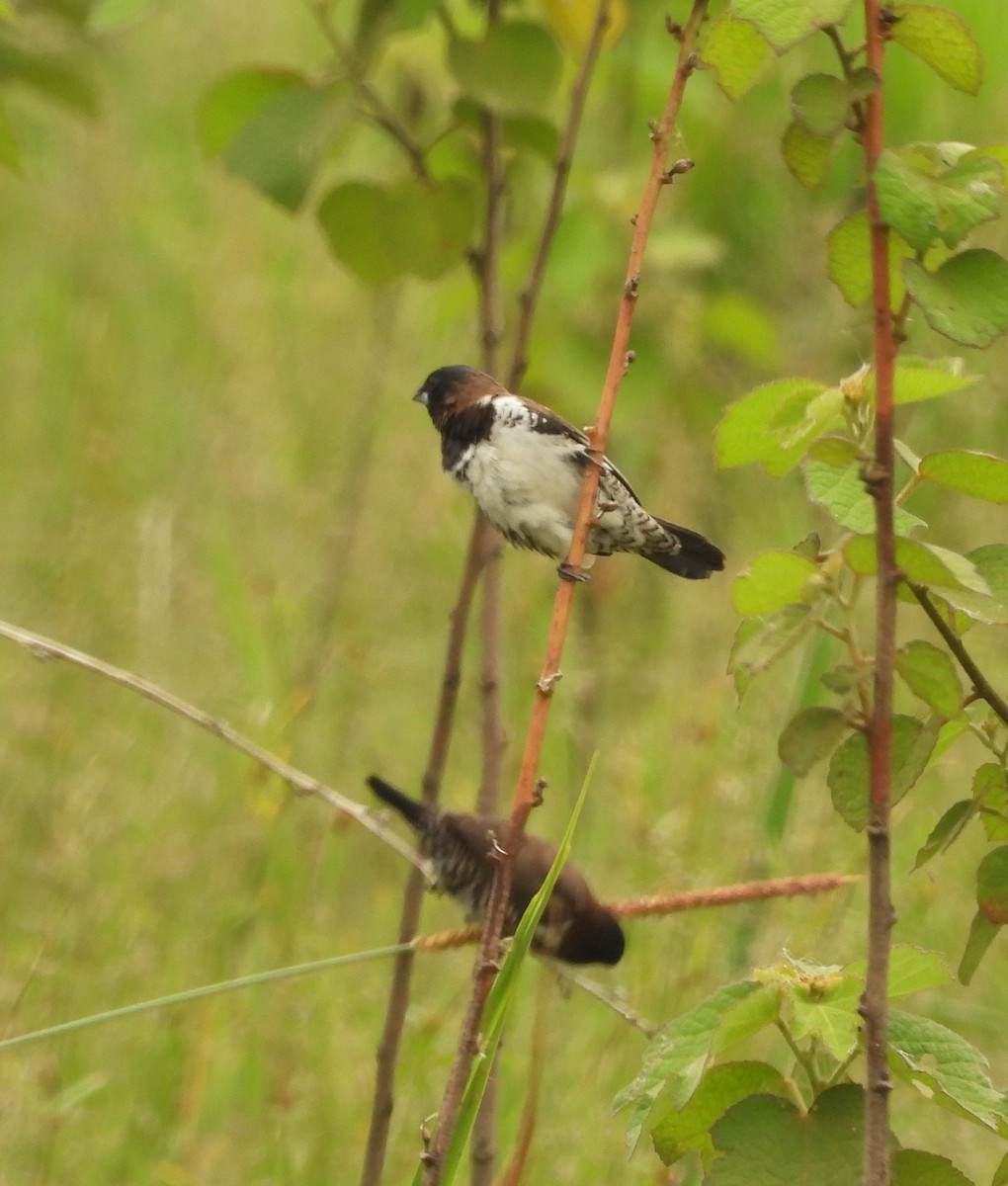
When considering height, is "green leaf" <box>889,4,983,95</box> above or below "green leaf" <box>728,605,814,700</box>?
above

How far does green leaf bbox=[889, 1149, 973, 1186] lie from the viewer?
114cm

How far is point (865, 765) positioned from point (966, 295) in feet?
1.12

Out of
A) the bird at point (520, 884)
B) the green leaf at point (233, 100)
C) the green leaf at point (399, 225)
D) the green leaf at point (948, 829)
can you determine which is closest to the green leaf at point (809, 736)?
the green leaf at point (948, 829)

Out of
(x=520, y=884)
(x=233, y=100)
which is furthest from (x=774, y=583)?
(x=233, y=100)

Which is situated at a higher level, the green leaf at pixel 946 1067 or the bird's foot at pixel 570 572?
the bird's foot at pixel 570 572

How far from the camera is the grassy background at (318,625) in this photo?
2.54m

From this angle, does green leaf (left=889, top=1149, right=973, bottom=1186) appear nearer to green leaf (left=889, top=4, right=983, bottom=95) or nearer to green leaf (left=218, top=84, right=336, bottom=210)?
green leaf (left=889, top=4, right=983, bottom=95)

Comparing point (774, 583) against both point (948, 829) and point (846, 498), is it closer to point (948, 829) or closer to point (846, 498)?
point (846, 498)

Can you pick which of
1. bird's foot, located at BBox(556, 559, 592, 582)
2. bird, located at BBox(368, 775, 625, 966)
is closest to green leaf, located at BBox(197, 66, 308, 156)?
bird, located at BBox(368, 775, 625, 966)

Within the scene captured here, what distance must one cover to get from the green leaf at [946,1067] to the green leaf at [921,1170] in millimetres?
40

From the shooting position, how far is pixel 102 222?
212 inches

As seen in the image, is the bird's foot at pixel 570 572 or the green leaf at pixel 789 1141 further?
the bird's foot at pixel 570 572

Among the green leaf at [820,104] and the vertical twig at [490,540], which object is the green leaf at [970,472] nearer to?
the green leaf at [820,104]

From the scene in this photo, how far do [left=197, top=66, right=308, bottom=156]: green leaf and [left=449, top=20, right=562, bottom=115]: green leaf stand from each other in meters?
0.26
